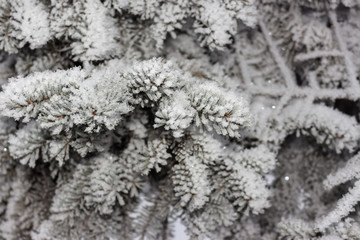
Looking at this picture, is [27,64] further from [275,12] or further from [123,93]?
[275,12]

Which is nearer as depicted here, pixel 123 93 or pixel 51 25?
pixel 123 93

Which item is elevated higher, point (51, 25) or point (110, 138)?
point (51, 25)

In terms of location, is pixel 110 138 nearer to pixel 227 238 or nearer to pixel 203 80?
pixel 203 80

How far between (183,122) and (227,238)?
1.57ft

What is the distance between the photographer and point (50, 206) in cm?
105

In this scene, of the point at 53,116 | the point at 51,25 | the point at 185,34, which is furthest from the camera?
the point at 185,34

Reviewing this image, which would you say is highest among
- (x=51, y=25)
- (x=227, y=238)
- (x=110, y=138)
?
(x=51, y=25)

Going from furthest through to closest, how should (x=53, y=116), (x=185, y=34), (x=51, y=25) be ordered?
1. (x=185, y=34)
2. (x=51, y=25)
3. (x=53, y=116)

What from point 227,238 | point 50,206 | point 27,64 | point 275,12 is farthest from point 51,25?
point 227,238

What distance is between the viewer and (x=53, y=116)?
709 mm

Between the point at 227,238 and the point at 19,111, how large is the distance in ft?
2.16

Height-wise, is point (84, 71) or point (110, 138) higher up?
point (84, 71)

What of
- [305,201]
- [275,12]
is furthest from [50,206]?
[275,12]

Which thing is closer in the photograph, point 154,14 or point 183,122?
point 183,122
